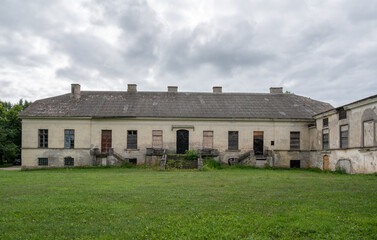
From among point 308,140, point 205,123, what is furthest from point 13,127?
point 308,140

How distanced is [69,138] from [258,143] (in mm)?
17539

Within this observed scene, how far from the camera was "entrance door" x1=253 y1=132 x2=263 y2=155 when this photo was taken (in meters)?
28.6

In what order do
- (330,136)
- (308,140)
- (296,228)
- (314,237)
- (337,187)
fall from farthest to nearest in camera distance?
(308,140) < (330,136) < (337,187) < (296,228) < (314,237)

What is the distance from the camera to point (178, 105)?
30141 mm

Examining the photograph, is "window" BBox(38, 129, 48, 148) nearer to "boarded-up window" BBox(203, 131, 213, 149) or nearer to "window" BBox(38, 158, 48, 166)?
"window" BBox(38, 158, 48, 166)

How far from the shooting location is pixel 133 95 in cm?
3189

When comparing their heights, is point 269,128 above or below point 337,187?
above

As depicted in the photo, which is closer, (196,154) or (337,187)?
(337,187)

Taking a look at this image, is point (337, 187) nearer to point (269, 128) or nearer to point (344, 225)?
point (344, 225)

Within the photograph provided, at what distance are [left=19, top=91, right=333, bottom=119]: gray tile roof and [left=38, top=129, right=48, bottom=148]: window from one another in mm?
1509

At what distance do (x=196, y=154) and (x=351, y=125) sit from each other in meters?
11.7

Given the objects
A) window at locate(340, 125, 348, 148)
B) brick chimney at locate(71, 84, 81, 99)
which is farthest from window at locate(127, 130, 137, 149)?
window at locate(340, 125, 348, 148)

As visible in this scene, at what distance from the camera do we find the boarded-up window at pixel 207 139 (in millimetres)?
28453

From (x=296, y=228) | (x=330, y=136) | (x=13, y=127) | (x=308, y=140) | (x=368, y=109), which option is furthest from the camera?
(x=13, y=127)
